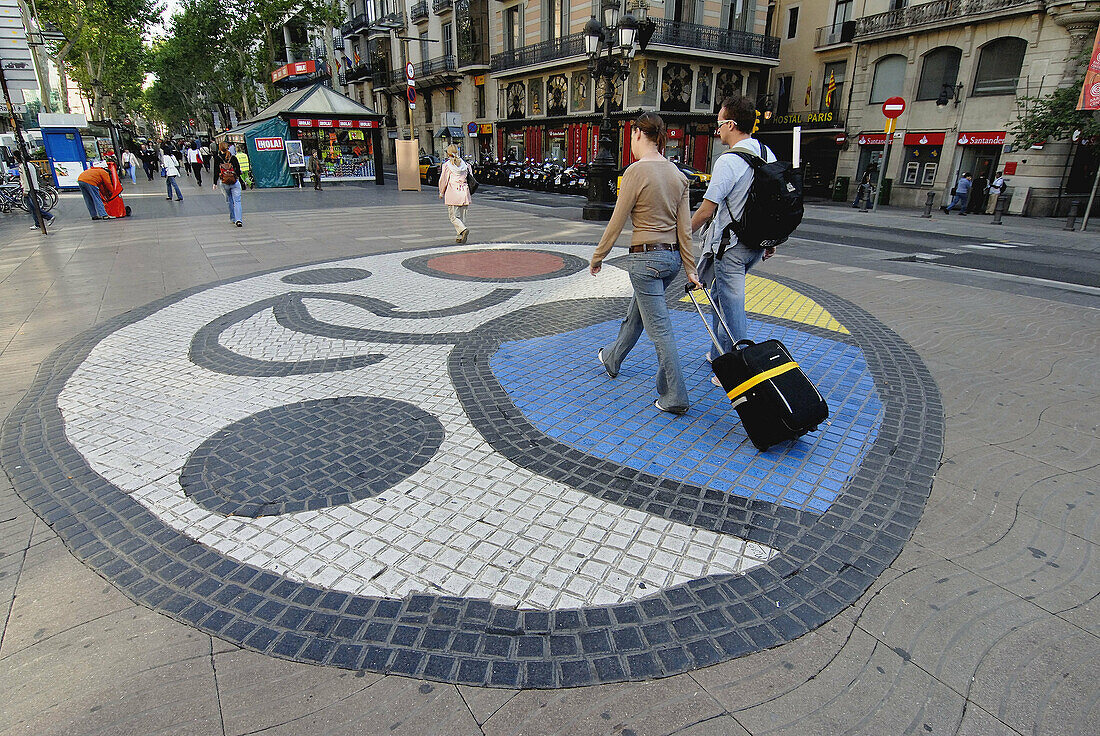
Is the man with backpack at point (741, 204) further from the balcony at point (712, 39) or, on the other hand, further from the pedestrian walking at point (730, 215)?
the balcony at point (712, 39)

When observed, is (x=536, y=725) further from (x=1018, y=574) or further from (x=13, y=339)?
(x=13, y=339)

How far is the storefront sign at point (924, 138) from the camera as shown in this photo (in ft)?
78.8

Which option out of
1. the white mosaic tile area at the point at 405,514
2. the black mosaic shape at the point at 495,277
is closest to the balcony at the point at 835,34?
the black mosaic shape at the point at 495,277

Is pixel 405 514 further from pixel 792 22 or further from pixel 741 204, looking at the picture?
pixel 792 22

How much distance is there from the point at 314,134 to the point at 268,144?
254 cm

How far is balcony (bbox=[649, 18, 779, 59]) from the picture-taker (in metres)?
27.9

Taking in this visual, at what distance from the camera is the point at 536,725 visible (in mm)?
2016

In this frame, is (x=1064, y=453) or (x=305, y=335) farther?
(x=305, y=335)

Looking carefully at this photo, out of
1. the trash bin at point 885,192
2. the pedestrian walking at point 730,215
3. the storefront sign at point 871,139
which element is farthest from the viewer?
the storefront sign at point 871,139

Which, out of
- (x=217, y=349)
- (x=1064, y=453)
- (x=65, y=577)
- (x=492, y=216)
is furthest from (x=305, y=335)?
(x=492, y=216)

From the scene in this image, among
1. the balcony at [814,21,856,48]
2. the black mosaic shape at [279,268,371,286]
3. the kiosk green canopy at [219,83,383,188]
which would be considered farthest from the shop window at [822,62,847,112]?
the black mosaic shape at [279,268,371,286]

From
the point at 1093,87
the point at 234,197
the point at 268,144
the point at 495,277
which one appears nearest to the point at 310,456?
the point at 495,277

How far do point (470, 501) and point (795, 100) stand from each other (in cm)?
3442

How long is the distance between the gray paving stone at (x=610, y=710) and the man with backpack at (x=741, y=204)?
2.36 metres
